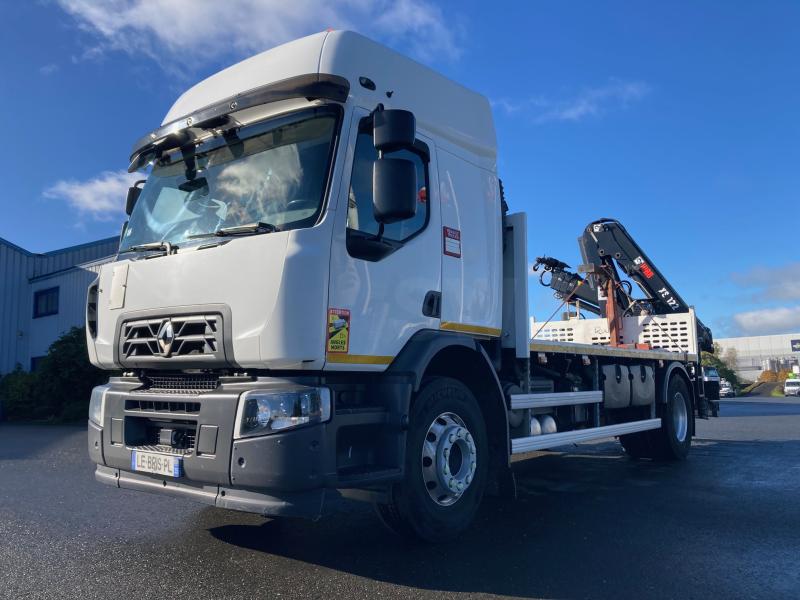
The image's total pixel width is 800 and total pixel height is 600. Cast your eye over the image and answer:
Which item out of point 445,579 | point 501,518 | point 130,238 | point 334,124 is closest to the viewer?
point 445,579

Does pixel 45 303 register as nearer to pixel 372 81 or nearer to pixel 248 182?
pixel 248 182

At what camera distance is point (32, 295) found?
27391 mm

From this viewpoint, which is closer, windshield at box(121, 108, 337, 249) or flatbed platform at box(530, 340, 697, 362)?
windshield at box(121, 108, 337, 249)

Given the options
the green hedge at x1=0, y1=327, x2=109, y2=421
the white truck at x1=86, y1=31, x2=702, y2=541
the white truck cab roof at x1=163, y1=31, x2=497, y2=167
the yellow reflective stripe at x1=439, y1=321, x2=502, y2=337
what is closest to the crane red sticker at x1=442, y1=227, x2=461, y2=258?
the white truck at x1=86, y1=31, x2=702, y2=541

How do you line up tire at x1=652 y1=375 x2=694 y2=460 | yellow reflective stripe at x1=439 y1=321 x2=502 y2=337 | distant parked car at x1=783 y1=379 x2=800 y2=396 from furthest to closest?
1. distant parked car at x1=783 y1=379 x2=800 y2=396
2. tire at x1=652 y1=375 x2=694 y2=460
3. yellow reflective stripe at x1=439 y1=321 x2=502 y2=337

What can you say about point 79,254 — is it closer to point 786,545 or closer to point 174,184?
point 174,184

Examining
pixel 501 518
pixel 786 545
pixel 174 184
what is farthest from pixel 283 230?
pixel 786 545

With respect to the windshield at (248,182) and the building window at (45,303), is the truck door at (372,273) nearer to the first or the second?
the windshield at (248,182)

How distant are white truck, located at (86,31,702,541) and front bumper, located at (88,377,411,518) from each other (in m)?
0.01

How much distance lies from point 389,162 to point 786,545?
393 centimetres

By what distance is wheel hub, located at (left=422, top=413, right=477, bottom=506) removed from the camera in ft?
14.5

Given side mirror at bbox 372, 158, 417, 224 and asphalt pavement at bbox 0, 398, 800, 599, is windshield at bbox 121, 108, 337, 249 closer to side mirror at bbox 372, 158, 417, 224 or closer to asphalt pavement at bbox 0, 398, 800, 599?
side mirror at bbox 372, 158, 417, 224

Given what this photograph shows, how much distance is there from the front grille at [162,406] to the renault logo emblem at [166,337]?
33 cm

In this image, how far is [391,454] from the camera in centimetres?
402
